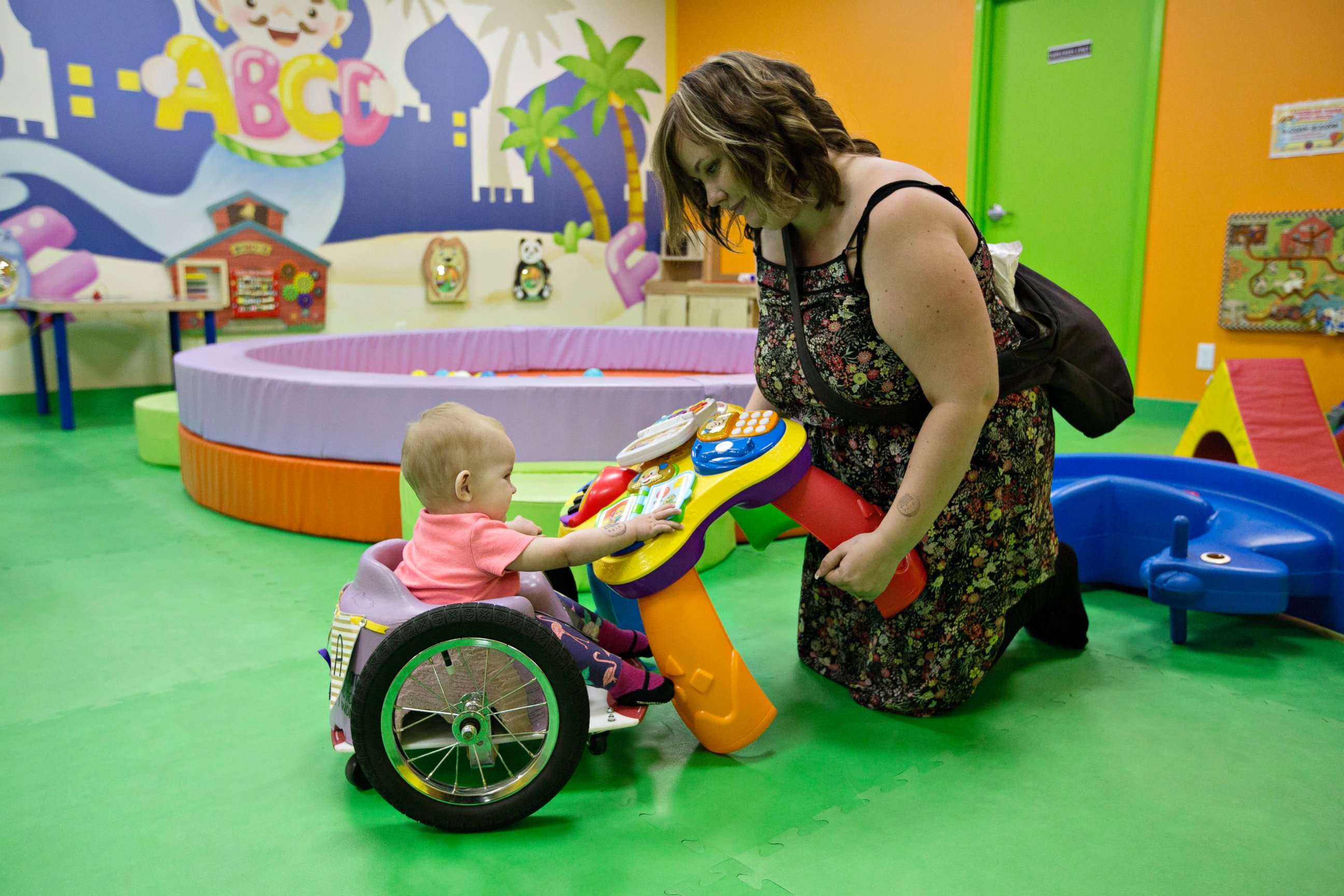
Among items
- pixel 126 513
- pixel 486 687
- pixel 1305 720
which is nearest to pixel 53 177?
pixel 126 513

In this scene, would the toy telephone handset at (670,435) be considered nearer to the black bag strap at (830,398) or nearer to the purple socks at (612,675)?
the black bag strap at (830,398)

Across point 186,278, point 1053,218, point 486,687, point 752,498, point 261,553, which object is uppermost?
point 1053,218

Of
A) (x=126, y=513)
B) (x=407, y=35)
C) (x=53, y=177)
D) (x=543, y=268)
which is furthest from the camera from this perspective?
(x=543, y=268)

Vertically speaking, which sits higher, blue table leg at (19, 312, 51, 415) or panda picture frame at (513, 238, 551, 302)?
panda picture frame at (513, 238, 551, 302)

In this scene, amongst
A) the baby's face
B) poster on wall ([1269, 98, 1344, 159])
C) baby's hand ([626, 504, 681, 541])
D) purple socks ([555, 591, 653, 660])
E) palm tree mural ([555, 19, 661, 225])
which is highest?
palm tree mural ([555, 19, 661, 225])

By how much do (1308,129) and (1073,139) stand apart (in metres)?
1.25

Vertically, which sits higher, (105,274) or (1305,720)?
(105,274)

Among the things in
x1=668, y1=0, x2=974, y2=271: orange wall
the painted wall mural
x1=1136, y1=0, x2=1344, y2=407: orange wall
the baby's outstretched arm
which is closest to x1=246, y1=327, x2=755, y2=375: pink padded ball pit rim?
the painted wall mural

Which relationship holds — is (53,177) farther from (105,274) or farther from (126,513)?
(126,513)

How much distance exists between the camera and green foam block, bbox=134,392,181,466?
4020mm

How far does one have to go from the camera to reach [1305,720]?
5.65 ft

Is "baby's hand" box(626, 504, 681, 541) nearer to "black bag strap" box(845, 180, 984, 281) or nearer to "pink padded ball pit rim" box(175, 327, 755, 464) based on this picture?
"black bag strap" box(845, 180, 984, 281)

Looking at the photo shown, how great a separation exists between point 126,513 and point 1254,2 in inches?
221

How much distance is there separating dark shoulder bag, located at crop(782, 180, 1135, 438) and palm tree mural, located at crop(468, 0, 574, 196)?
18.9ft
